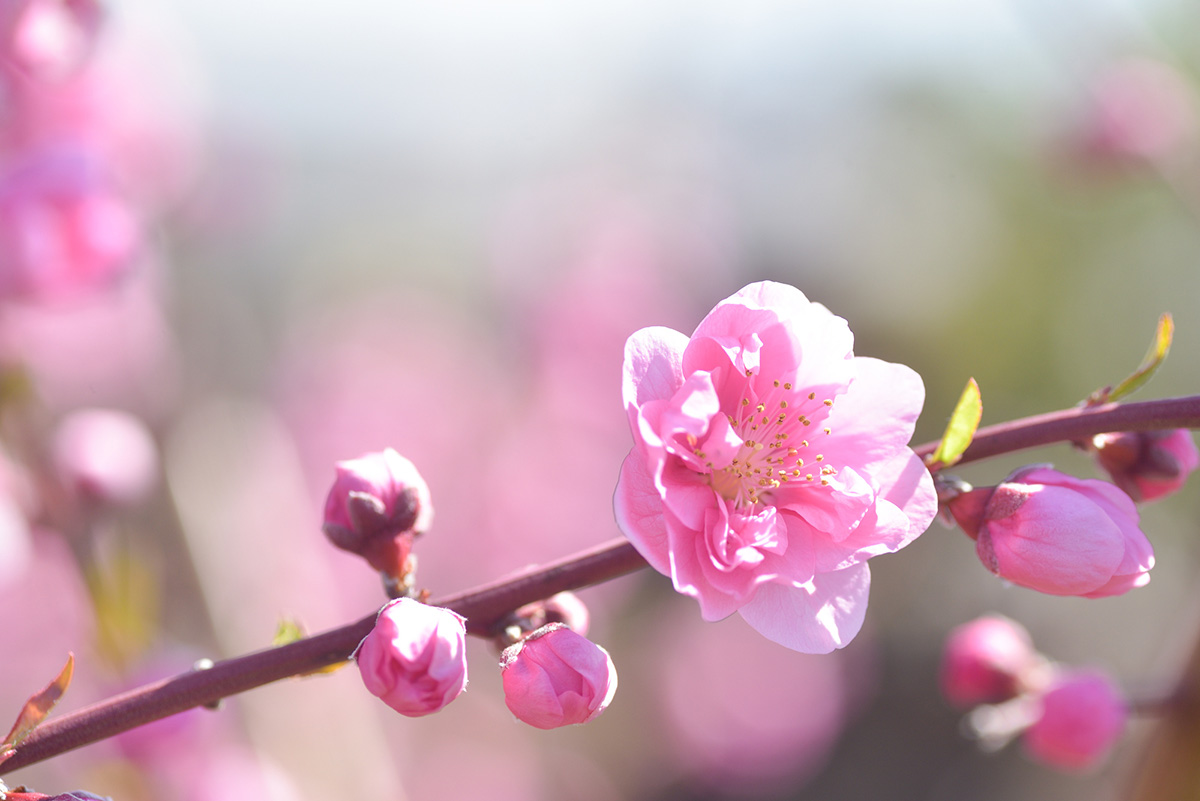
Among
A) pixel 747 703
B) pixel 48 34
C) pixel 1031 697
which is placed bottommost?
pixel 747 703

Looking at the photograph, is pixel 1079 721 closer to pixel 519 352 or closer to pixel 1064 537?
pixel 1064 537

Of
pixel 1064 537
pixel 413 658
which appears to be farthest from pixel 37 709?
pixel 1064 537

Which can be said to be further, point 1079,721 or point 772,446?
point 1079,721

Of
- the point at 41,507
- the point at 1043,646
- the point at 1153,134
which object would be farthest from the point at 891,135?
the point at 41,507

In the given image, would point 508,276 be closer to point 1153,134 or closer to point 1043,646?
point 1153,134

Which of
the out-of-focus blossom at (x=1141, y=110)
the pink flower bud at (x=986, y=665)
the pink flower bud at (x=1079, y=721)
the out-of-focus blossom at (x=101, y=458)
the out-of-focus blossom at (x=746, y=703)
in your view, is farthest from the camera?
the out-of-focus blossom at (x=746, y=703)

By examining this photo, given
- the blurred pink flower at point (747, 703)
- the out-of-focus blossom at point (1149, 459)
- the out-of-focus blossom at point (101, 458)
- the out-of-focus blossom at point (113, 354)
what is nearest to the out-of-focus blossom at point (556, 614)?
the out-of-focus blossom at point (1149, 459)

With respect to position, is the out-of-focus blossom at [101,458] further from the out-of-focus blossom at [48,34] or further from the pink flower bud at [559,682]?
the pink flower bud at [559,682]

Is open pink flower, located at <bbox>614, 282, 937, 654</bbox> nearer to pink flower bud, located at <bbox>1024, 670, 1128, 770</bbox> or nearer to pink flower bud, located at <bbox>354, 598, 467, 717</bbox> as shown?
pink flower bud, located at <bbox>354, 598, 467, 717</bbox>
